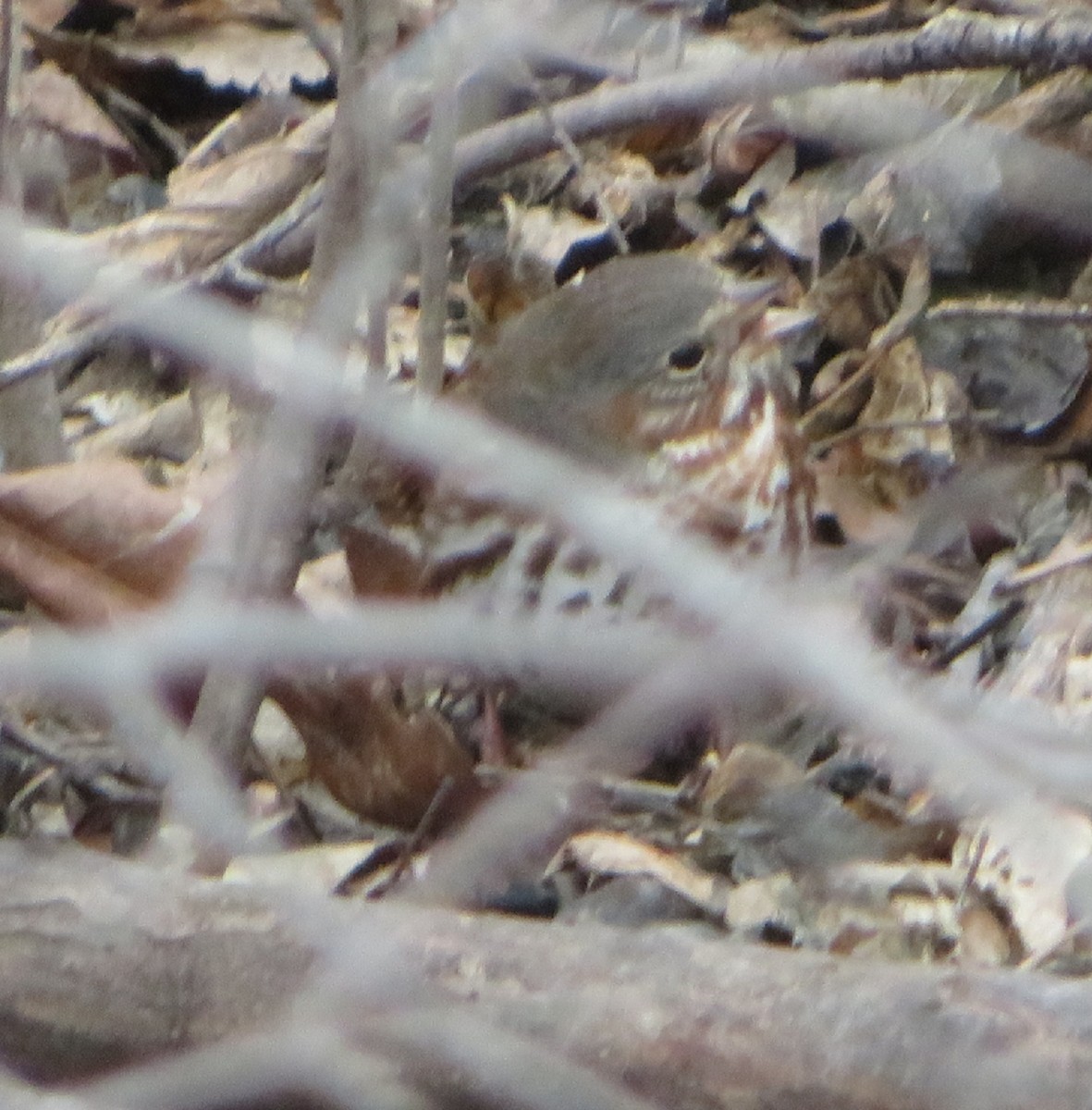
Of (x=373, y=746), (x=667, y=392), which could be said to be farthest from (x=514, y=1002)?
(x=667, y=392)

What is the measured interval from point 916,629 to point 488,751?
16.5 inches

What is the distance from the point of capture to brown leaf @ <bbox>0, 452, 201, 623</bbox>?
4.06ft

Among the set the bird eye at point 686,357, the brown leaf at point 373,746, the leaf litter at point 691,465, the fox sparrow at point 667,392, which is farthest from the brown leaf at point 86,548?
the bird eye at point 686,357

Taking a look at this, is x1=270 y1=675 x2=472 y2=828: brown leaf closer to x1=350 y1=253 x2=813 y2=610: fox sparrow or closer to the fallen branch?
x1=350 y1=253 x2=813 y2=610: fox sparrow

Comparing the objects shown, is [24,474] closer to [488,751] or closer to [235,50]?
[488,751]

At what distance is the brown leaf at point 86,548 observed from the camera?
4.06 ft

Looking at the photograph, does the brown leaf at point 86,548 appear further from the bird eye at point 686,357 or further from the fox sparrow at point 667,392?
the bird eye at point 686,357

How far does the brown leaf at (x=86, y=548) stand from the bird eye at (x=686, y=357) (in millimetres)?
568

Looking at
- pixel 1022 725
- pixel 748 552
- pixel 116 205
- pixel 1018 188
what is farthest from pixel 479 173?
pixel 1022 725

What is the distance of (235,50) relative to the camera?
2.35 m

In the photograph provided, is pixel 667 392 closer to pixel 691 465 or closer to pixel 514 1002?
pixel 691 465

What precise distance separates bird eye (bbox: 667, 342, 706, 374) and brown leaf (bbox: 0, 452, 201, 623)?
1.86ft

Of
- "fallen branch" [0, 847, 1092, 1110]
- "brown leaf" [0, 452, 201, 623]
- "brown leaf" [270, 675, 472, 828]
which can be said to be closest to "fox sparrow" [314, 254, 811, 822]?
"brown leaf" [270, 675, 472, 828]

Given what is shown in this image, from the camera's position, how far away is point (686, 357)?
1632mm
